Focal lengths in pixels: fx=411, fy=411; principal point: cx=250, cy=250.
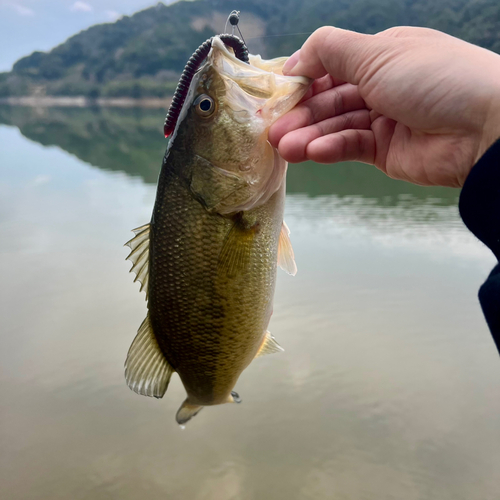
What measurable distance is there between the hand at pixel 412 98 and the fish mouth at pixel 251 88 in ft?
0.19

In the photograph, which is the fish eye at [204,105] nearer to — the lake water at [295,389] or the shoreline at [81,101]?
the lake water at [295,389]

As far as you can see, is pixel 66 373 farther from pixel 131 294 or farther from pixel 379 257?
pixel 379 257

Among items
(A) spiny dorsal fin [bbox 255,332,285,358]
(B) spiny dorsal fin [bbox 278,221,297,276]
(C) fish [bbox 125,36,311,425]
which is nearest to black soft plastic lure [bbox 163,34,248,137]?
(C) fish [bbox 125,36,311,425]

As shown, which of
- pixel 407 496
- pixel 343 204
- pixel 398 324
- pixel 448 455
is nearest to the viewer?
pixel 407 496

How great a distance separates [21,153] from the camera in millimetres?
23422

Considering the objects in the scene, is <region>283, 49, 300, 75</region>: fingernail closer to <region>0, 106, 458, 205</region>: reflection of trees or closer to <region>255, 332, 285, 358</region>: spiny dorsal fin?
<region>255, 332, 285, 358</region>: spiny dorsal fin

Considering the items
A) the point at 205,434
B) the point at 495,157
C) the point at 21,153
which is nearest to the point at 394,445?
the point at 205,434

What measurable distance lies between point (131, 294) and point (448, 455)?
498 cm

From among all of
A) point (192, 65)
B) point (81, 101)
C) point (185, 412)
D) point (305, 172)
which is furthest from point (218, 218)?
point (81, 101)

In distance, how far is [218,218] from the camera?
1.56 meters

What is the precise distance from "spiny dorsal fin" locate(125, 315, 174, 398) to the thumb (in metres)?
1.21

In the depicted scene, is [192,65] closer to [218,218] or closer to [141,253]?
[218,218]

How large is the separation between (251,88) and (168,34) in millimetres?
73228

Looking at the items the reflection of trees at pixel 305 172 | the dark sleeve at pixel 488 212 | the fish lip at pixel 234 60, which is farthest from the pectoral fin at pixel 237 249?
the reflection of trees at pixel 305 172
